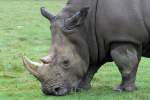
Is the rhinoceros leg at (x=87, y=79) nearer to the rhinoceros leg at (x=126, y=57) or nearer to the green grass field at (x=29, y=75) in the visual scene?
the green grass field at (x=29, y=75)

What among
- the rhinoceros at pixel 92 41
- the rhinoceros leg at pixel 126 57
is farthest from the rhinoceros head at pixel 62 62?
the rhinoceros leg at pixel 126 57

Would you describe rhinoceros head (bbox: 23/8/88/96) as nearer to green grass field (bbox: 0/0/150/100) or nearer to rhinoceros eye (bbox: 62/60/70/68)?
rhinoceros eye (bbox: 62/60/70/68)

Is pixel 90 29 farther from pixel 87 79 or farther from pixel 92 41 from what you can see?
pixel 87 79

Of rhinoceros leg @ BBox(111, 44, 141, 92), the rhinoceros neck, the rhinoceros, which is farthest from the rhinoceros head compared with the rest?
rhinoceros leg @ BBox(111, 44, 141, 92)

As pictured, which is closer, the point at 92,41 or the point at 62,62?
the point at 62,62

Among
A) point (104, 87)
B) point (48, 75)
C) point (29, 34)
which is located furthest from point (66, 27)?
point (29, 34)

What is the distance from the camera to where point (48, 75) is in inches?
374

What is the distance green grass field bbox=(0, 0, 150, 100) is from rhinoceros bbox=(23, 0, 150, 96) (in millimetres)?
315

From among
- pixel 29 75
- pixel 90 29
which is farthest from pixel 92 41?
pixel 29 75

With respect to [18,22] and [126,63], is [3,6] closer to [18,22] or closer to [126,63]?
[18,22]

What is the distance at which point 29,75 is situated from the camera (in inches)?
475

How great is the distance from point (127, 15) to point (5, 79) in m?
3.20

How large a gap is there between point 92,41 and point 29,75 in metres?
2.60

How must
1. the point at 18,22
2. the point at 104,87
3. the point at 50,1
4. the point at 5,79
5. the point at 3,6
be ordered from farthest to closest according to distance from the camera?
the point at 50,1
the point at 3,6
the point at 18,22
the point at 5,79
the point at 104,87
